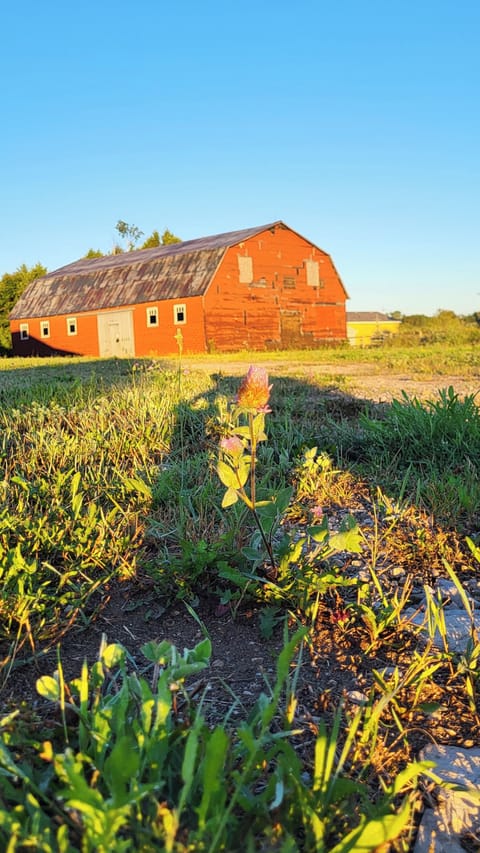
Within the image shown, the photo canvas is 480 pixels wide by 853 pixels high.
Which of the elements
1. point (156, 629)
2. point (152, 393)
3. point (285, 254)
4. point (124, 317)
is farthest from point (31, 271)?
point (156, 629)

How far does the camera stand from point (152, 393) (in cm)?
439

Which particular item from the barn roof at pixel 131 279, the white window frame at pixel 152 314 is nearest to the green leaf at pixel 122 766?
the barn roof at pixel 131 279

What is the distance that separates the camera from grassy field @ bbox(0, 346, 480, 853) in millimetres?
883

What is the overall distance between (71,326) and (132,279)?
4.32 metres

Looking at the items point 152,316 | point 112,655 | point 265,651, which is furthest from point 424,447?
point 152,316

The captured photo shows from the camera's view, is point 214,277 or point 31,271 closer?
point 214,277

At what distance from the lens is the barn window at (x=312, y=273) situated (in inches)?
1109

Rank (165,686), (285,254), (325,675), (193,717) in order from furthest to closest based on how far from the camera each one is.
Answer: (285,254), (325,675), (193,717), (165,686)

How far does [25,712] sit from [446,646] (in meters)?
0.93

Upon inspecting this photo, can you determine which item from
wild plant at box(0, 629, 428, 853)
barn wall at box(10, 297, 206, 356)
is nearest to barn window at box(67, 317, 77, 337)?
barn wall at box(10, 297, 206, 356)

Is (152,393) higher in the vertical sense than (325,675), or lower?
higher

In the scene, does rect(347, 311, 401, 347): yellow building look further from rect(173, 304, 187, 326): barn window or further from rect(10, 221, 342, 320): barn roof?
rect(173, 304, 187, 326): barn window

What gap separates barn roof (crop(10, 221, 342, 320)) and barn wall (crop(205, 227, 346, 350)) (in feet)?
2.23

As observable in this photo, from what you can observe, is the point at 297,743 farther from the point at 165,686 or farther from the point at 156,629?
the point at 156,629
